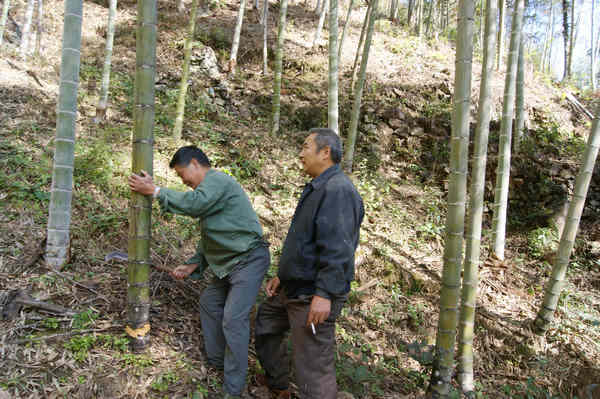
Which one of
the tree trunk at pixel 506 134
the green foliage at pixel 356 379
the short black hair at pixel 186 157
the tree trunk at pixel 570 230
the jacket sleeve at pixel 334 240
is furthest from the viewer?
the tree trunk at pixel 506 134

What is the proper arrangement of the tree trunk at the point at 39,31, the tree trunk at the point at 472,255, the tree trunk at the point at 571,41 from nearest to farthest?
1. the tree trunk at the point at 472,255
2. the tree trunk at the point at 39,31
3. the tree trunk at the point at 571,41

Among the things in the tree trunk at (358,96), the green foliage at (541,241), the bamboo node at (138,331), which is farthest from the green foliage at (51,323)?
the green foliage at (541,241)

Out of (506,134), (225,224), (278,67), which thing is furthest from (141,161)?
(278,67)

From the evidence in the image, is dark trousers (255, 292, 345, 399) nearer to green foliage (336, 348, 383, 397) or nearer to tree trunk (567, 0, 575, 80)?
green foliage (336, 348, 383, 397)

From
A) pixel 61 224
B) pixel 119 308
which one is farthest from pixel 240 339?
pixel 61 224

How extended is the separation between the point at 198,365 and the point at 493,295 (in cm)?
477

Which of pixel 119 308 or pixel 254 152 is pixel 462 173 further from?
pixel 254 152

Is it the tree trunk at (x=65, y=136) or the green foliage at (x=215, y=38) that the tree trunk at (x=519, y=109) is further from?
the green foliage at (x=215, y=38)

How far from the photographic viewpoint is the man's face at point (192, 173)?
235 cm

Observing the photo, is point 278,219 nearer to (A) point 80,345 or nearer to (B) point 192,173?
(B) point 192,173

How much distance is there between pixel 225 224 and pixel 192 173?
1.39ft

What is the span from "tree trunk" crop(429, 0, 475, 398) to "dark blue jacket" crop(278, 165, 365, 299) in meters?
1.01

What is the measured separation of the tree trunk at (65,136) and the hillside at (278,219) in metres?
0.23

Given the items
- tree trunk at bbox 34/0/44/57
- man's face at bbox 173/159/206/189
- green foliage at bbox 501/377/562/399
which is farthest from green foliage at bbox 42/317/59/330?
tree trunk at bbox 34/0/44/57
